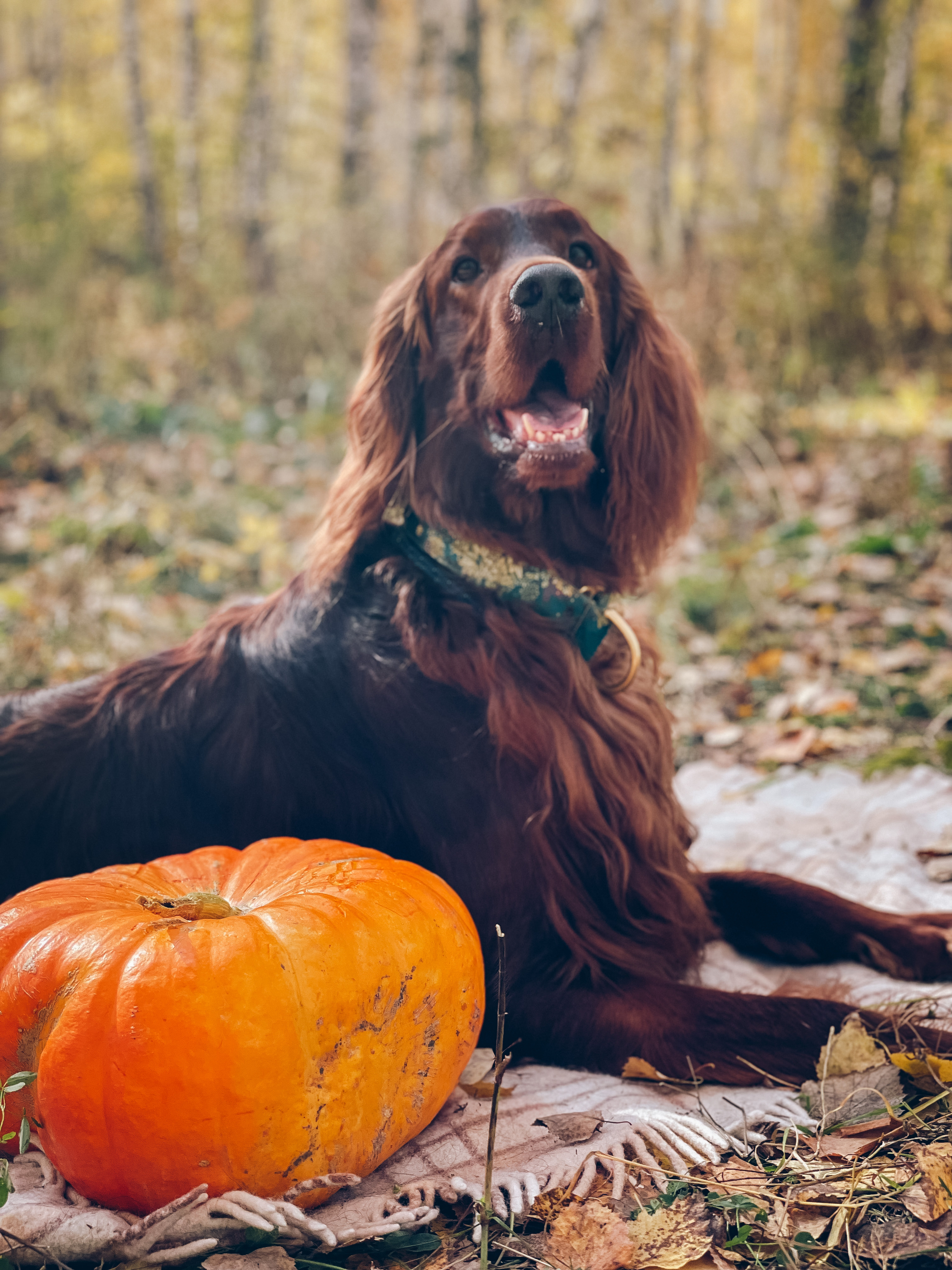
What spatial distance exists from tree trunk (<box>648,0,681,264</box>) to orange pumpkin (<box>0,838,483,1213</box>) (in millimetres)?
12782

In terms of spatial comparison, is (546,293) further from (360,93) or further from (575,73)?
(360,93)

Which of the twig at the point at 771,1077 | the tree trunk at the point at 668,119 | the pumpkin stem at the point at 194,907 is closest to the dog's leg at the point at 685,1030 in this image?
the twig at the point at 771,1077

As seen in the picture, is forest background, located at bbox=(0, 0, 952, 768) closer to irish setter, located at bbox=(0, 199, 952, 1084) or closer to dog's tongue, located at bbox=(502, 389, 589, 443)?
irish setter, located at bbox=(0, 199, 952, 1084)

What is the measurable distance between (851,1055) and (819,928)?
53 centimetres

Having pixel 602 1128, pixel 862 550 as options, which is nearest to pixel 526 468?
pixel 602 1128

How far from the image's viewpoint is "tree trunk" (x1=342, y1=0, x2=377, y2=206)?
10320 mm

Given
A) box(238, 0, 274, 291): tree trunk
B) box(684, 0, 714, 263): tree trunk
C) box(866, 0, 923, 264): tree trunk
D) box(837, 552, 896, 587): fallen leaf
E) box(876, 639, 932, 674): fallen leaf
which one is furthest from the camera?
box(684, 0, 714, 263): tree trunk

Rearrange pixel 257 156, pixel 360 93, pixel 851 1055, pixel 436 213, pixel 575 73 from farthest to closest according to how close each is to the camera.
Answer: pixel 257 156 → pixel 436 213 → pixel 360 93 → pixel 575 73 → pixel 851 1055

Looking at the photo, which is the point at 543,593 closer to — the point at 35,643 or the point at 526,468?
the point at 526,468

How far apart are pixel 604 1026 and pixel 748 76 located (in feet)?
103

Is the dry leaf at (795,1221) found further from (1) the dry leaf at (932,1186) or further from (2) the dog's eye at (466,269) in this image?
(2) the dog's eye at (466,269)

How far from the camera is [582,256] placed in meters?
2.20

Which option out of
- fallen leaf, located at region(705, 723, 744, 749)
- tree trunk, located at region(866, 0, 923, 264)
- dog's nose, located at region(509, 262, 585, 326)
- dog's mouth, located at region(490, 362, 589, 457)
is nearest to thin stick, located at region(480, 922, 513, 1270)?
dog's mouth, located at region(490, 362, 589, 457)

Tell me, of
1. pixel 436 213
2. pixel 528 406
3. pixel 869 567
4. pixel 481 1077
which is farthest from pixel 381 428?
pixel 436 213
